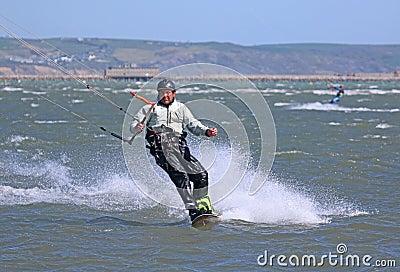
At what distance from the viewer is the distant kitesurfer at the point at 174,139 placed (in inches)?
411

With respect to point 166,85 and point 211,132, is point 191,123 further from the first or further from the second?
point 166,85

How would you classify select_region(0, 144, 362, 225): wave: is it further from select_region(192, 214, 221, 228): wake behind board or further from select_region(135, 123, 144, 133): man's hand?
select_region(135, 123, 144, 133): man's hand

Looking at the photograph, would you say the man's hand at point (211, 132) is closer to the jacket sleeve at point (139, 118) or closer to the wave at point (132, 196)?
the jacket sleeve at point (139, 118)

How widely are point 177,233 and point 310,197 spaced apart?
376 cm

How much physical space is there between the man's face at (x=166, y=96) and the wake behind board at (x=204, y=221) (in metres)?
1.82

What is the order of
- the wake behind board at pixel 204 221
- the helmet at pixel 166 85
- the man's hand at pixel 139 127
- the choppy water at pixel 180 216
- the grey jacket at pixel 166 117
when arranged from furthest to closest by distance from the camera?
the wake behind board at pixel 204 221 < the grey jacket at pixel 166 117 < the helmet at pixel 166 85 < the man's hand at pixel 139 127 < the choppy water at pixel 180 216

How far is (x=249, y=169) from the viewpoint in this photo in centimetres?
1627

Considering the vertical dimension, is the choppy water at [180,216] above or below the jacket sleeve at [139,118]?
below

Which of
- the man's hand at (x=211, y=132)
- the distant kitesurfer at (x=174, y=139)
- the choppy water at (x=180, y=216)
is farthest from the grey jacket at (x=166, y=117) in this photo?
the choppy water at (x=180, y=216)

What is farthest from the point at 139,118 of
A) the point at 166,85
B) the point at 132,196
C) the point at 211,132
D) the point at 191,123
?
the point at 132,196

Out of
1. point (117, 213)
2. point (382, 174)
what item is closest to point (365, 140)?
point (382, 174)

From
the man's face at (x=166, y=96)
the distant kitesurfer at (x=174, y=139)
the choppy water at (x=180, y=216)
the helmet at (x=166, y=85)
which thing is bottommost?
the choppy water at (x=180, y=216)

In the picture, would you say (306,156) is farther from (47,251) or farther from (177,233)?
(47,251)

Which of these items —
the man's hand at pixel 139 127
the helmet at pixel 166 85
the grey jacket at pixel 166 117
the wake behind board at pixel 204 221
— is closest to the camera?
the man's hand at pixel 139 127
